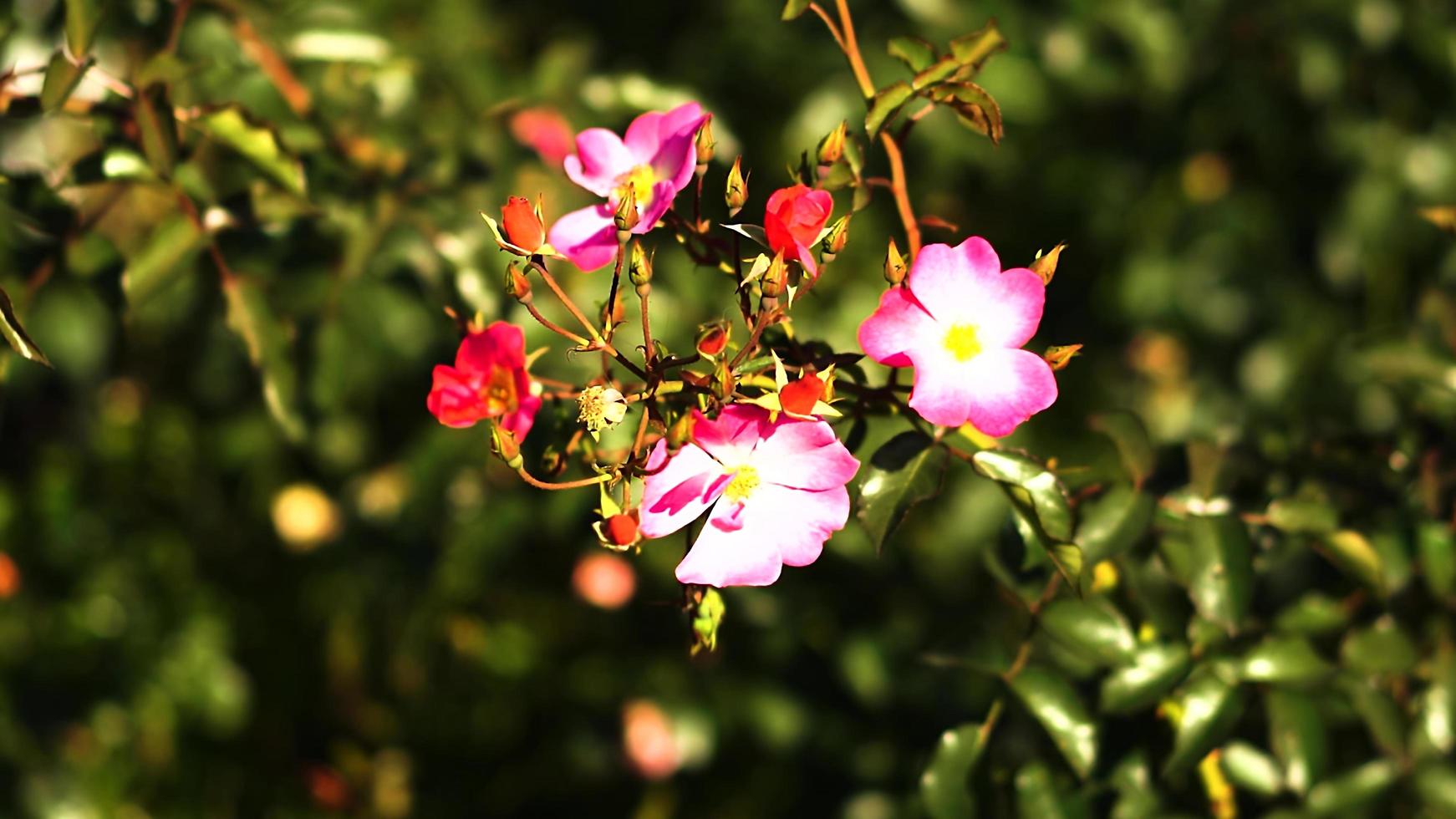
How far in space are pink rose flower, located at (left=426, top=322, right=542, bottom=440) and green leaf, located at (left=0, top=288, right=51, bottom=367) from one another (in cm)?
27

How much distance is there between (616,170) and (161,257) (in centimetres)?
47

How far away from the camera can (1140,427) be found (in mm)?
1032

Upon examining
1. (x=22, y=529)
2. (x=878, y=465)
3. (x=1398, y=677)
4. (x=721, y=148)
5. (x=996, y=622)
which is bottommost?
(x=22, y=529)

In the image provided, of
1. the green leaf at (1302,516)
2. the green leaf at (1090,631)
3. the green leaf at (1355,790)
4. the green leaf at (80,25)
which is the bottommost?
the green leaf at (1355,790)

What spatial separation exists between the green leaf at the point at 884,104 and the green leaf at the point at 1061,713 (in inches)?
19.7

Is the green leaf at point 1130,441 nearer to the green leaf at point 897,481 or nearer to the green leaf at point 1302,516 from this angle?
the green leaf at point 1302,516

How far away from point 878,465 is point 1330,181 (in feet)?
4.70

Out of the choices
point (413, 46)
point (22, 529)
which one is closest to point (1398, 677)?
point (413, 46)

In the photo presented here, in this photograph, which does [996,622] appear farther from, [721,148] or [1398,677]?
[721,148]

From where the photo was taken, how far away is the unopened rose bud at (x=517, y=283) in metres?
0.72

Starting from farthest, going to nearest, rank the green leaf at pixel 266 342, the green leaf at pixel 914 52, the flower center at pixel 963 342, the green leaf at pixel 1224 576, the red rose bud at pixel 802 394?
the green leaf at pixel 266 342 < the green leaf at pixel 1224 576 < the green leaf at pixel 914 52 < the flower center at pixel 963 342 < the red rose bud at pixel 802 394

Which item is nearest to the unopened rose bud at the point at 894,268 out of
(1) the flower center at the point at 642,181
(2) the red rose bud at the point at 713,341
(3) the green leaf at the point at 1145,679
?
(2) the red rose bud at the point at 713,341

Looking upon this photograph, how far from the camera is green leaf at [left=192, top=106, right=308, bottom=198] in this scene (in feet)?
3.41

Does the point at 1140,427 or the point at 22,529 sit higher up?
the point at 1140,427
